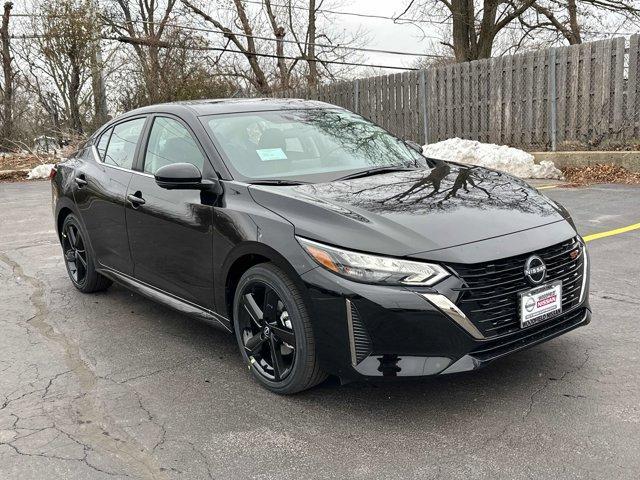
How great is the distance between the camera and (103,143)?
5254 mm

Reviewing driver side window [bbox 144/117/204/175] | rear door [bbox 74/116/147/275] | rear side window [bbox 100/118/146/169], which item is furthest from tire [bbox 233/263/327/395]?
rear side window [bbox 100/118/146/169]

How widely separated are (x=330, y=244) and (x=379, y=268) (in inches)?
10.6

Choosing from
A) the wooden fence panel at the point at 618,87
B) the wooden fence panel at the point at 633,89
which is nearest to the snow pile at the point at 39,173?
the wooden fence panel at the point at 618,87

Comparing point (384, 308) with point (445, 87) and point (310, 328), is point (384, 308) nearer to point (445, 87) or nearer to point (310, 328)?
point (310, 328)

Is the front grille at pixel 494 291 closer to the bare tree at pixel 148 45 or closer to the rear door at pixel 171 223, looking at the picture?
the rear door at pixel 171 223

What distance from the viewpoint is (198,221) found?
12.1ft

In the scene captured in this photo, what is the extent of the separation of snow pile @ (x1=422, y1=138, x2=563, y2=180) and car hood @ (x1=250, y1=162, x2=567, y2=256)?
7686mm

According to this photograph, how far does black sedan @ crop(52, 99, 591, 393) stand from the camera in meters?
2.84

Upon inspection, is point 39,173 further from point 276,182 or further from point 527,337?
point 527,337

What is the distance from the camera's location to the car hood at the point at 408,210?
2.92 meters

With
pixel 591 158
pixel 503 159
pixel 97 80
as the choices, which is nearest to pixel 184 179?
pixel 503 159

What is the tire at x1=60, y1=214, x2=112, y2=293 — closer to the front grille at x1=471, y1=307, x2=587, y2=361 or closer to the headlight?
the headlight

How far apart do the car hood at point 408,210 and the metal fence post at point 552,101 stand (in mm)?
8671

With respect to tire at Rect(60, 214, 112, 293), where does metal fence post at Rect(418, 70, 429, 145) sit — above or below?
above
